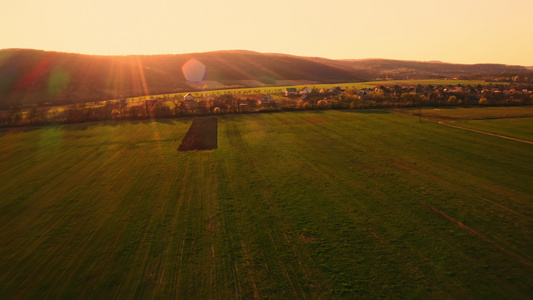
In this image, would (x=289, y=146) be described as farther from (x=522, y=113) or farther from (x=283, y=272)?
(x=522, y=113)

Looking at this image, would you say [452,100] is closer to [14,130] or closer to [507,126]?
[507,126]

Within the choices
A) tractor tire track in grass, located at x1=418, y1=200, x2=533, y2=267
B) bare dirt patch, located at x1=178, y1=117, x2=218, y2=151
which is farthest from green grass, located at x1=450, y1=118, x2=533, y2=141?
bare dirt patch, located at x1=178, y1=117, x2=218, y2=151

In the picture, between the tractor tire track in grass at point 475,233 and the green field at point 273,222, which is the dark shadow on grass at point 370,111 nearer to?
the green field at point 273,222

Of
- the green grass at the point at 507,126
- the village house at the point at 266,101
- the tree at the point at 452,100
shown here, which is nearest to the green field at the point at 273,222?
the green grass at the point at 507,126

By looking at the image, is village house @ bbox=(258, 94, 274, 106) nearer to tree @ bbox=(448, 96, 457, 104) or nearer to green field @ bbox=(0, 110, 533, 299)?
green field @ bbox=(0, 110, 533, 299)

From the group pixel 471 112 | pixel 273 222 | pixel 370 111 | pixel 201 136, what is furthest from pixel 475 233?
pixel 471 112

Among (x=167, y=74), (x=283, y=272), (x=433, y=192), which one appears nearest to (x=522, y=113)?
(x=433, y=192)
